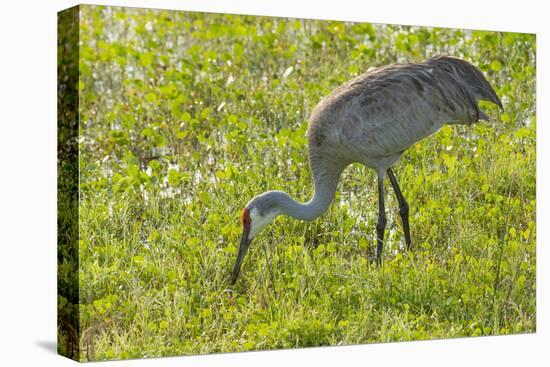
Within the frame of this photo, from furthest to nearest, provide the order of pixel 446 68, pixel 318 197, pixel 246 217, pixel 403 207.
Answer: pixel 446 68 → pixel 403 207 → pixel 318 197 → pixel 246 217

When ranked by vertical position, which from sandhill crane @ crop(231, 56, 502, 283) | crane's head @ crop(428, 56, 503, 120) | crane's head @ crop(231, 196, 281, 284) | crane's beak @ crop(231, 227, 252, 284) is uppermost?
crane's head @ crop(428, 56, 503, 120)

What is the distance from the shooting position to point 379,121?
23.4ft

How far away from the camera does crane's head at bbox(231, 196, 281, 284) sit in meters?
6.67

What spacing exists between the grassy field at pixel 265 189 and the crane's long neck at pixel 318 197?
19 centimetres

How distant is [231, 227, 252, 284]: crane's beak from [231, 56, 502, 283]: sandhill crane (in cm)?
25

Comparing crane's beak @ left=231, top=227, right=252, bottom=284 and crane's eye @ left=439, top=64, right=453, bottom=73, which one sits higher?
crane's eye @ left=439, top=64, right=453, bottom=73

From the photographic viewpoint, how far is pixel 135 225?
22.3 ft

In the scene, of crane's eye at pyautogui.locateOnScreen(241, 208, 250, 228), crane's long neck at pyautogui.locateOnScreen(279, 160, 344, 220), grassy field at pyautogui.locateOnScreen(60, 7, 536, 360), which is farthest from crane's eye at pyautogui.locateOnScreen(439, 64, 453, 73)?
crane's eye at pyautogui.locateOnScreen(241, 208, 250, 228)

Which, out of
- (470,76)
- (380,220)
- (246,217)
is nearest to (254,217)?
(246,217)

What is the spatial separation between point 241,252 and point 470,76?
2159 mm

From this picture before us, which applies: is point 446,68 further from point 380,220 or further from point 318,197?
point 318,197

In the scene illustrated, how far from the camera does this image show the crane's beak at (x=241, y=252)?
6.66 meters

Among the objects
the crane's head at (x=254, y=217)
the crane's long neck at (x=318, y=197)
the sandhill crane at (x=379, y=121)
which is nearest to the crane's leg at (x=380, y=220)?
the sandhill crane at (x=379, y=121)

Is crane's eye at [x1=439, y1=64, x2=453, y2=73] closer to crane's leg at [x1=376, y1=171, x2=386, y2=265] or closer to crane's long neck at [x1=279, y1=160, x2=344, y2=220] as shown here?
crane's leg at [x1=376, y1=171, x2=386, y2=265]
